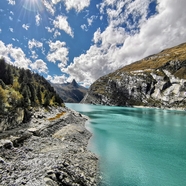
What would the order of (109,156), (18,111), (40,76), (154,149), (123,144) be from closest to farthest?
(109,156) < (154,149) < (123,144) < (18,111) < (40,76)

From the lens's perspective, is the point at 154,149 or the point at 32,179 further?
the point at 154,149

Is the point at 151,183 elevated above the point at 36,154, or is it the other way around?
the point at 36,154

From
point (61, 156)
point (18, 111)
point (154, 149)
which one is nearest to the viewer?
point (61, 156)

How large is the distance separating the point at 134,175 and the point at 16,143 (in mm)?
20751

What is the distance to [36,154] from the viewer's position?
2447cm

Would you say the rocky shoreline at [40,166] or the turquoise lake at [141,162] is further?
the turquoise lake at [141,162]

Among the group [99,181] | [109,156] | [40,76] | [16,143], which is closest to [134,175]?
[99,181]

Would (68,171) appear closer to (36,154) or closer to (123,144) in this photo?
(36,154)

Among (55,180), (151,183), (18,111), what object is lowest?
(151,183)

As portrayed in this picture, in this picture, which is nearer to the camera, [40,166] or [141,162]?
[40,166]

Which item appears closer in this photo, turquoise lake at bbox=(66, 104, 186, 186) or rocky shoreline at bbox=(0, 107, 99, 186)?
rocky shoreline at bbox=(0, 107, 99, 186)

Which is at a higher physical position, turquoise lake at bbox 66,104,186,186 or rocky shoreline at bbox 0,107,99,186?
rocky shoreline at bbox 0,107,99,186

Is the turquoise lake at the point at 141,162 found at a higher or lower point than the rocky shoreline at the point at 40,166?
lower

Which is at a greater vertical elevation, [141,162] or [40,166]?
[40,166]
